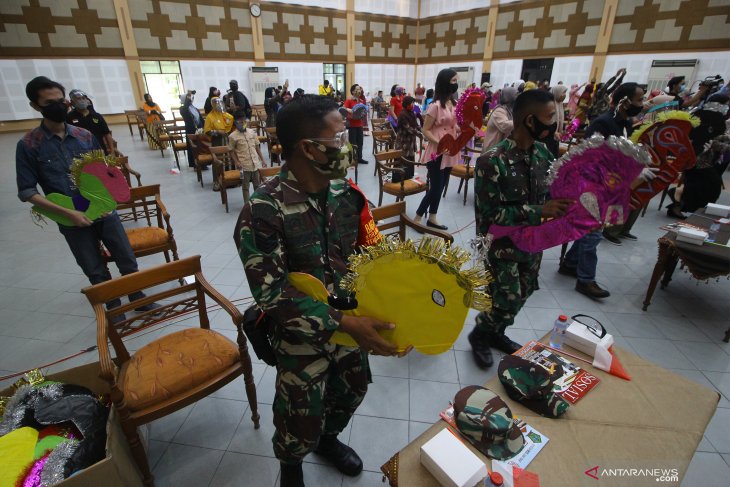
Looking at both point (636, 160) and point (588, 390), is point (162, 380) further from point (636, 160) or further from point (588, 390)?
point (636, 160)

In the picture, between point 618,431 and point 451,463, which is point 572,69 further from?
point 451,463

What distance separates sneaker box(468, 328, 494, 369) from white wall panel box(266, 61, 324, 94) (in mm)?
15614

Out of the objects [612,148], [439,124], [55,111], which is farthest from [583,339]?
[55,111]

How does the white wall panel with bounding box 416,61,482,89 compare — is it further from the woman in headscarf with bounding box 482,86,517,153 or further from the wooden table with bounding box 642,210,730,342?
the wooden table with bounding box 642,210,730,342

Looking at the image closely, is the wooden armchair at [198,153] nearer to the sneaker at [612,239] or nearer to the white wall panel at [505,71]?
the sneaker at [612,239]

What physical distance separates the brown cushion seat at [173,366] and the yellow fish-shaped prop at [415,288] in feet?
3.20

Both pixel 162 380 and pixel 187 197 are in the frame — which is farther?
pixel 187 197

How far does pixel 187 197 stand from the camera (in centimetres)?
592

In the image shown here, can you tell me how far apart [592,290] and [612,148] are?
6.85 feet

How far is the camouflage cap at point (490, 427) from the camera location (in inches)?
55.6

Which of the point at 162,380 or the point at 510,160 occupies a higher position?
the point at 510,160

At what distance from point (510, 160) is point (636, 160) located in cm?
56

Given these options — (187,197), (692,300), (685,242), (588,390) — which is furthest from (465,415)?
(187,197)

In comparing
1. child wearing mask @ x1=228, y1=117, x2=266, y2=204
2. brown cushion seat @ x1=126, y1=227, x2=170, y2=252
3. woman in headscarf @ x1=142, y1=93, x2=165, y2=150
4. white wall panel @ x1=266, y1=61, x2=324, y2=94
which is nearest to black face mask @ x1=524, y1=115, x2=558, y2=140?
brown cushion seat @ x1=126, y1=227, x2=170, y2=252
